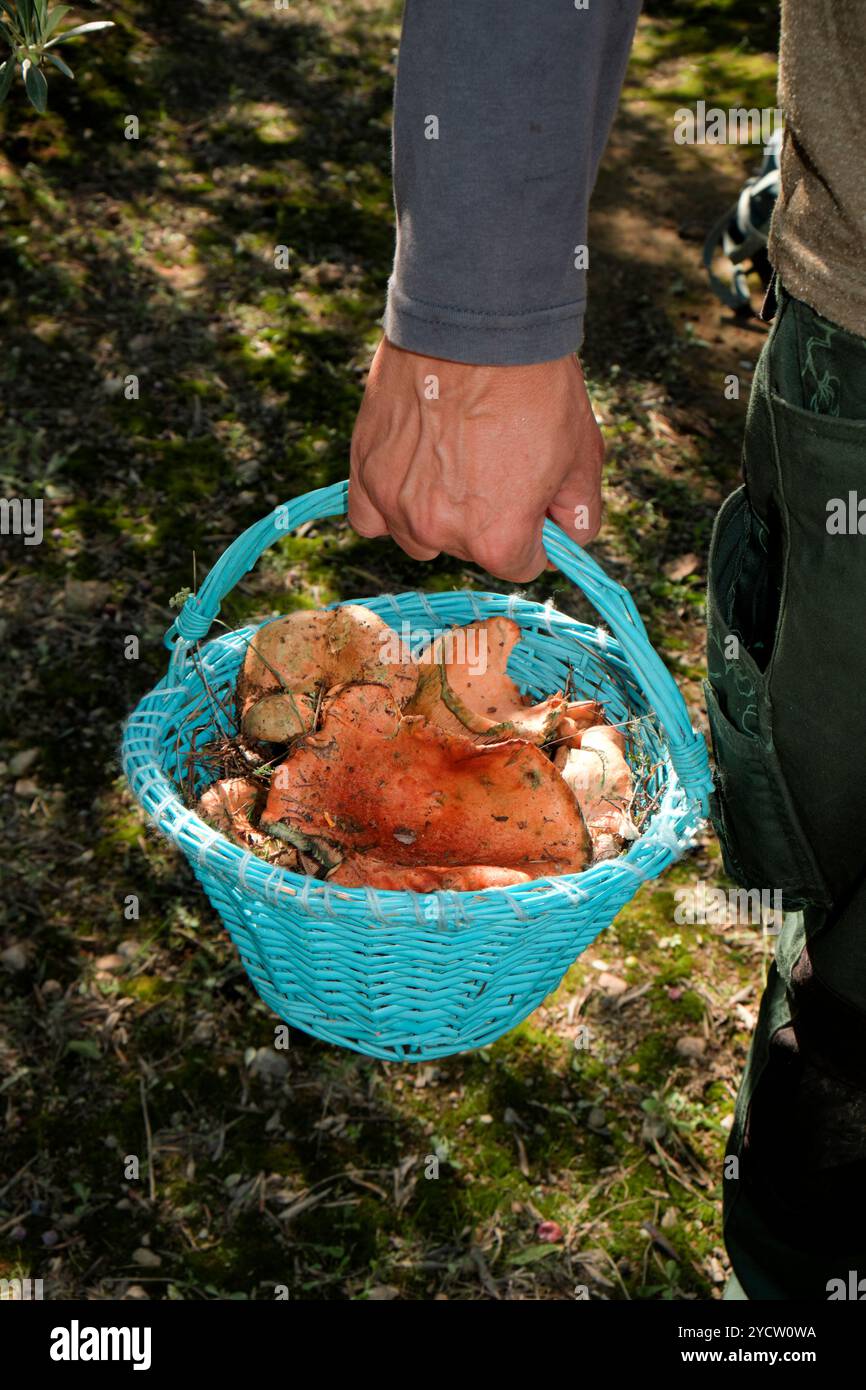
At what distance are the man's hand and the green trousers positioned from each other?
0.25 m

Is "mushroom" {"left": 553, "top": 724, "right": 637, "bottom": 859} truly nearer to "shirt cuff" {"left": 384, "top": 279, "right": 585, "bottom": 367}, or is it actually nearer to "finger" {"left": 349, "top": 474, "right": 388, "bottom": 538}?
"finger" {"left": 349, "top": 474, "right": 388, "bottom": 538}

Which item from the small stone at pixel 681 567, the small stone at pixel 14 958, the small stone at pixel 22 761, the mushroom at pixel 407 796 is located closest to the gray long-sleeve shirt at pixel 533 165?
the mushroom at pixel 407 796

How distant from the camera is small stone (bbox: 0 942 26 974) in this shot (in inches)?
104

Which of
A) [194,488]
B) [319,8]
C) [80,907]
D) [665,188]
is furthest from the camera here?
[319,8]

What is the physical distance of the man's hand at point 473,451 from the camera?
139cm

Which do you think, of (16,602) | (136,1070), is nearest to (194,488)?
(16,602)

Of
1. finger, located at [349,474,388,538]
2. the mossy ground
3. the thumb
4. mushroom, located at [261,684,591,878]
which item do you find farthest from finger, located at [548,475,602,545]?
the mossy ground

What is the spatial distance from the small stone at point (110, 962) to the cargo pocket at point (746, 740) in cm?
152

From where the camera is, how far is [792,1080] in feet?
6.07

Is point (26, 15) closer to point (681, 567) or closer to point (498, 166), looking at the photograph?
point (498, 166)

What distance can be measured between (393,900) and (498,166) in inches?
38.3

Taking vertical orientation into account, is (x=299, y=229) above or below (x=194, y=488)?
above

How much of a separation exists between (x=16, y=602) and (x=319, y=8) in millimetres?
4478

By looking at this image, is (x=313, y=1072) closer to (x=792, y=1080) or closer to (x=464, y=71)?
(x=792, y=1080)
